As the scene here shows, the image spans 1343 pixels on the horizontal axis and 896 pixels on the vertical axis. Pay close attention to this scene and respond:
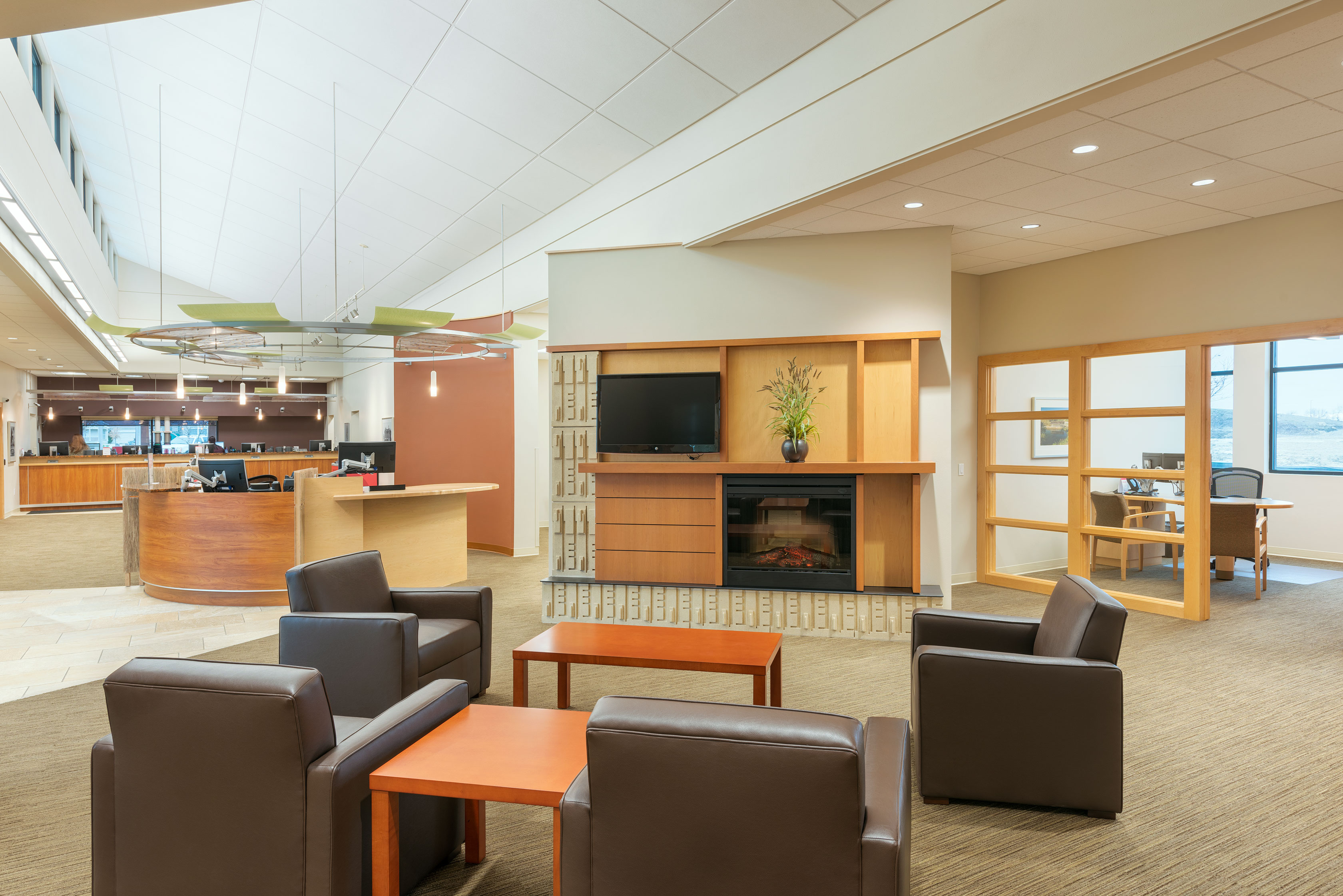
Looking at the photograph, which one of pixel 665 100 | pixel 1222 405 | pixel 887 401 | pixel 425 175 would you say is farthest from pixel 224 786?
pixel 1222 405

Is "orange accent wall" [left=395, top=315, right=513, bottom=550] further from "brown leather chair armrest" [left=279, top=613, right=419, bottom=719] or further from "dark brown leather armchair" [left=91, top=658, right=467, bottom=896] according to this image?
"dark brown leather armchair" [left=91, top=658, right=467, bottom=896]

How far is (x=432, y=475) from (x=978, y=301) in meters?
7.53

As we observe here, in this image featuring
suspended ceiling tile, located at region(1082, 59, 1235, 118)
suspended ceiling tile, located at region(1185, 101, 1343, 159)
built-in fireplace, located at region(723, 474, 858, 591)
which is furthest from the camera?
built-in fireplace, located at region(723, 474, 858, 591)

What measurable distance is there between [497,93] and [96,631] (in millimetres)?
5212

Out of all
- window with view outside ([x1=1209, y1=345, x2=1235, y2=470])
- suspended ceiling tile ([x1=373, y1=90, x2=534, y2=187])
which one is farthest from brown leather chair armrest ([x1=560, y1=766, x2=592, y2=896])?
window with view outside ([x1=1209, y1=345, x2=1235, y2=470])

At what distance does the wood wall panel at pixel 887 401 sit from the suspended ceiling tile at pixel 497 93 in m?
2.91

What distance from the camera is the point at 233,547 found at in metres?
6.68

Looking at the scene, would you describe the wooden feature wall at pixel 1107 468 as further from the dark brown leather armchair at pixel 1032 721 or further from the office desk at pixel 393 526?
the office desk at pixel 393 526

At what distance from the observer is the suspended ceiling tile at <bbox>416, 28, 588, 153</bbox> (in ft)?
17.0

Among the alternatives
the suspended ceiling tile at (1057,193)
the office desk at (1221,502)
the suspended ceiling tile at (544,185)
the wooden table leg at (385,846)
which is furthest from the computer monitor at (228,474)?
the office desk at (1221,502)

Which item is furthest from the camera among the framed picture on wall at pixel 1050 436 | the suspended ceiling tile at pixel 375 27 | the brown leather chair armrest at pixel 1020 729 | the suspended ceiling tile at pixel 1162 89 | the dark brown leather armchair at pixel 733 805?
the framed picture on wall at pixel 1050 436

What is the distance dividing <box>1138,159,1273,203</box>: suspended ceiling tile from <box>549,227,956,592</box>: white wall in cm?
135

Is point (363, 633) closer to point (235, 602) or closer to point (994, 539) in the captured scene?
point (235, 602)

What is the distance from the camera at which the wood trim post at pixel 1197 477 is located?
5.90m
